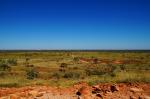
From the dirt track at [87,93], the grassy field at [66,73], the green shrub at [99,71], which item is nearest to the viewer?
the dirt track at [87,93]

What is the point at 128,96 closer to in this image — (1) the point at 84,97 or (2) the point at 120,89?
(2) the point at 120,89

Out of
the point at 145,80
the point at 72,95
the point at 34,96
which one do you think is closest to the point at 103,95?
the point at 72,95

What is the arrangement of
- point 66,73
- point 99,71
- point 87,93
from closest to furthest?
1. point 87,93
2. point 66,73
3. point 99,71

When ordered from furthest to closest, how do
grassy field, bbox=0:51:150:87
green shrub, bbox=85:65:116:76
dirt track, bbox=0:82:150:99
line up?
green shrub, bbox=85:65:116:76 → grassy field, bbox=0:51:150:87 → dirt track, bbox=0:82:150:99

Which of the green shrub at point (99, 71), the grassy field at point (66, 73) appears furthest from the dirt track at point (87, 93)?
the green shrub at point (99, 71)

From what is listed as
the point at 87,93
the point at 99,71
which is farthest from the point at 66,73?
the point at 87,93

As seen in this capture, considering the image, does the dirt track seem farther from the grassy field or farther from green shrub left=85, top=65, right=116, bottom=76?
green shrub left=85, top=65, right=116, bottom=76

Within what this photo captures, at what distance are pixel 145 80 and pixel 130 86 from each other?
2.68 meters

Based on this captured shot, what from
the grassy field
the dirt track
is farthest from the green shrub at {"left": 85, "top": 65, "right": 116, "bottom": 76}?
the dirt track

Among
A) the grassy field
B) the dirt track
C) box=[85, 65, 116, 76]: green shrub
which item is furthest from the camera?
box=[85, 65, 116, 76]: green shrub

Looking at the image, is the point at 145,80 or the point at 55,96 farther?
the point at 145,80

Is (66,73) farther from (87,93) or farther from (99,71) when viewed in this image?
(87,93)

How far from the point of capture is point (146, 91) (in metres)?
14.9

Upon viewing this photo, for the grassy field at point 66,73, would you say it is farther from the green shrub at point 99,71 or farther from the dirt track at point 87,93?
the dirt track at point 87,93
